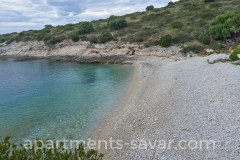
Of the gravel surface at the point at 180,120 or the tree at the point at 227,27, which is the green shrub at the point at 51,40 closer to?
the tree at the point at 227,27

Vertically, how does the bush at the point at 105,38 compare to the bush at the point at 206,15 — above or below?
below

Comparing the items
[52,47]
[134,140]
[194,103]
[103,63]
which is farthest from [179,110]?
[52,47]

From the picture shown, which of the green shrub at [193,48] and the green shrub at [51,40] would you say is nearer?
the green shrub at [193,48]

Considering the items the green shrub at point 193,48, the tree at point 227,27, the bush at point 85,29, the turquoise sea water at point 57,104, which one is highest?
the bush at point 85,29

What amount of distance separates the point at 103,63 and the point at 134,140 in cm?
2951

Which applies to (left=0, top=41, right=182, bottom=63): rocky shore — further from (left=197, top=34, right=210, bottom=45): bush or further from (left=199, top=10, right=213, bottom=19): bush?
(left=199, top=10, right=213, bottom=19): bush

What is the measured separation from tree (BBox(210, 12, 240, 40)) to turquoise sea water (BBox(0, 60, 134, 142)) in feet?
67.2

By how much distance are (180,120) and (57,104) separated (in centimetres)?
1154

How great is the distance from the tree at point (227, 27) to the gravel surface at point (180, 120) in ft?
63.3

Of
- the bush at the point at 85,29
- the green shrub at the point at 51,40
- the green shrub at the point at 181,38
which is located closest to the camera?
the green shrub at the point at 181,38

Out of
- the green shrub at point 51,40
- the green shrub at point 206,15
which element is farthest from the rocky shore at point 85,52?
the green shrub at point 206,15

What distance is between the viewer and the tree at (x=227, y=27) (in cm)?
3525

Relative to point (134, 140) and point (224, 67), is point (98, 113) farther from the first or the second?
point (224, 67)

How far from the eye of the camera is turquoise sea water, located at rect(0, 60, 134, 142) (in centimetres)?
1280
